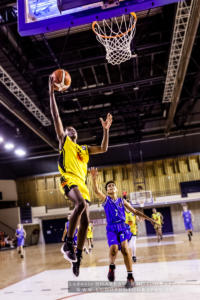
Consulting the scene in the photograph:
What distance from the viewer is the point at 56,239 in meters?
26.7

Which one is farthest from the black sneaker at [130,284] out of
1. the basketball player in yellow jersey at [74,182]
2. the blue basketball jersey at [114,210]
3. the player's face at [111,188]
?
the basketball player in yellow jersey at [74,182]

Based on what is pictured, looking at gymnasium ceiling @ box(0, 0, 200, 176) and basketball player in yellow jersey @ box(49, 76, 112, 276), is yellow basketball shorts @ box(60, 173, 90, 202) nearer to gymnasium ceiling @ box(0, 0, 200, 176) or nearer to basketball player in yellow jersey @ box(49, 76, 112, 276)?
basketball player in yellow jersey @ box(49, 76, 112, 276)

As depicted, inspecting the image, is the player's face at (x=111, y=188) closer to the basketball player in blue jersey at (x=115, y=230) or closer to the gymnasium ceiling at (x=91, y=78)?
the basketball player in blue jersey at (x=115, y=230)

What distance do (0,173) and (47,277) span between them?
17644 millimetres

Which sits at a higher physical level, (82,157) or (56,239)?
(82,157)

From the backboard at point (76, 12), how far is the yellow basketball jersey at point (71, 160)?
1943mm

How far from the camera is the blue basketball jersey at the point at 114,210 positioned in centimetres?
569

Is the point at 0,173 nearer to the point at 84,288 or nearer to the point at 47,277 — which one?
the point at 47,277

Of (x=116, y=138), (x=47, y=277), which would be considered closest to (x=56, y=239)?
(x=116, y=138)

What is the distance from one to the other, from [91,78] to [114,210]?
32.4 feet

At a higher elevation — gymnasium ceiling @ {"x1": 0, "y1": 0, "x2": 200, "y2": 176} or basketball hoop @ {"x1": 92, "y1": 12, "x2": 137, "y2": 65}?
gymnasium ceiling @ {"x1": 0, "y1": 0, "x2": 200, "y2": 176}

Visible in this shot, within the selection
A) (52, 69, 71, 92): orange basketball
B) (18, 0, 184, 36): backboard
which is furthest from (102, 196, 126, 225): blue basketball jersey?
Answer: (18, 0, 184, 36): backboard

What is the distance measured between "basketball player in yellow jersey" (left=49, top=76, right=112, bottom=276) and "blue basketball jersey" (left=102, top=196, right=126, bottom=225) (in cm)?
208

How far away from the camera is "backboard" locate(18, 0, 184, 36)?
4473 millimetres
